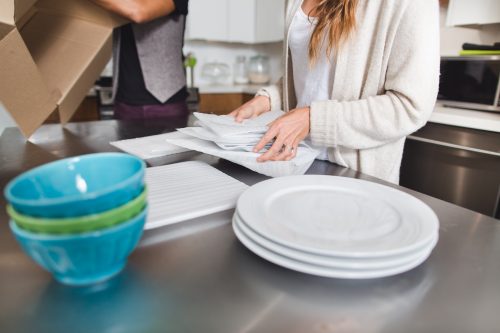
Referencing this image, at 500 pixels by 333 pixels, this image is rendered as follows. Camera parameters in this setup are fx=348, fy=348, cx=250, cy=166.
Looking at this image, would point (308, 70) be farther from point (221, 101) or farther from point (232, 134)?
point (221, 101)

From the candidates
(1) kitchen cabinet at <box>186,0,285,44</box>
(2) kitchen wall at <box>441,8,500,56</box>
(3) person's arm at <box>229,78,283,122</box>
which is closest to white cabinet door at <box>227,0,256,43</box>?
(1) kitchen cabinet at <box>186,0,285,44</box>

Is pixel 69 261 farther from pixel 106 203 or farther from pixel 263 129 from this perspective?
pixel 263 129

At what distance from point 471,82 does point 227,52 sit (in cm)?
261

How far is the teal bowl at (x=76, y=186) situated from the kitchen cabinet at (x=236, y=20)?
9.83ft

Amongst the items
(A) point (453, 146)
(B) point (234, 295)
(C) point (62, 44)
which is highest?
(C) point (62, 44)

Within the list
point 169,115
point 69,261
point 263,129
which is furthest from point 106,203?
point 169,115

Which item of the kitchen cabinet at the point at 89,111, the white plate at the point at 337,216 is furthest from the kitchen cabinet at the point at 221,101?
the white plate at the point at 337,216

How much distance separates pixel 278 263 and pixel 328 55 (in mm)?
630

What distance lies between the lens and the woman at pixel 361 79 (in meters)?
0.68

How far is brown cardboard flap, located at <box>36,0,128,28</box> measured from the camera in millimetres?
804

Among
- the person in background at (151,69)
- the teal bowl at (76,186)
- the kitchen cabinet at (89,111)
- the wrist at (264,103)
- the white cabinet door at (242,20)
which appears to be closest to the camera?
the teal bowl at (76,186)

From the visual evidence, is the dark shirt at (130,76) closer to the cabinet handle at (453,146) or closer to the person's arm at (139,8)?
the person's arm at (139,8)

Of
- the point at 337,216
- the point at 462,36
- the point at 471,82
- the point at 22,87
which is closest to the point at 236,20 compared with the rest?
the point at 462,36

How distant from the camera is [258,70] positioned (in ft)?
11.9
